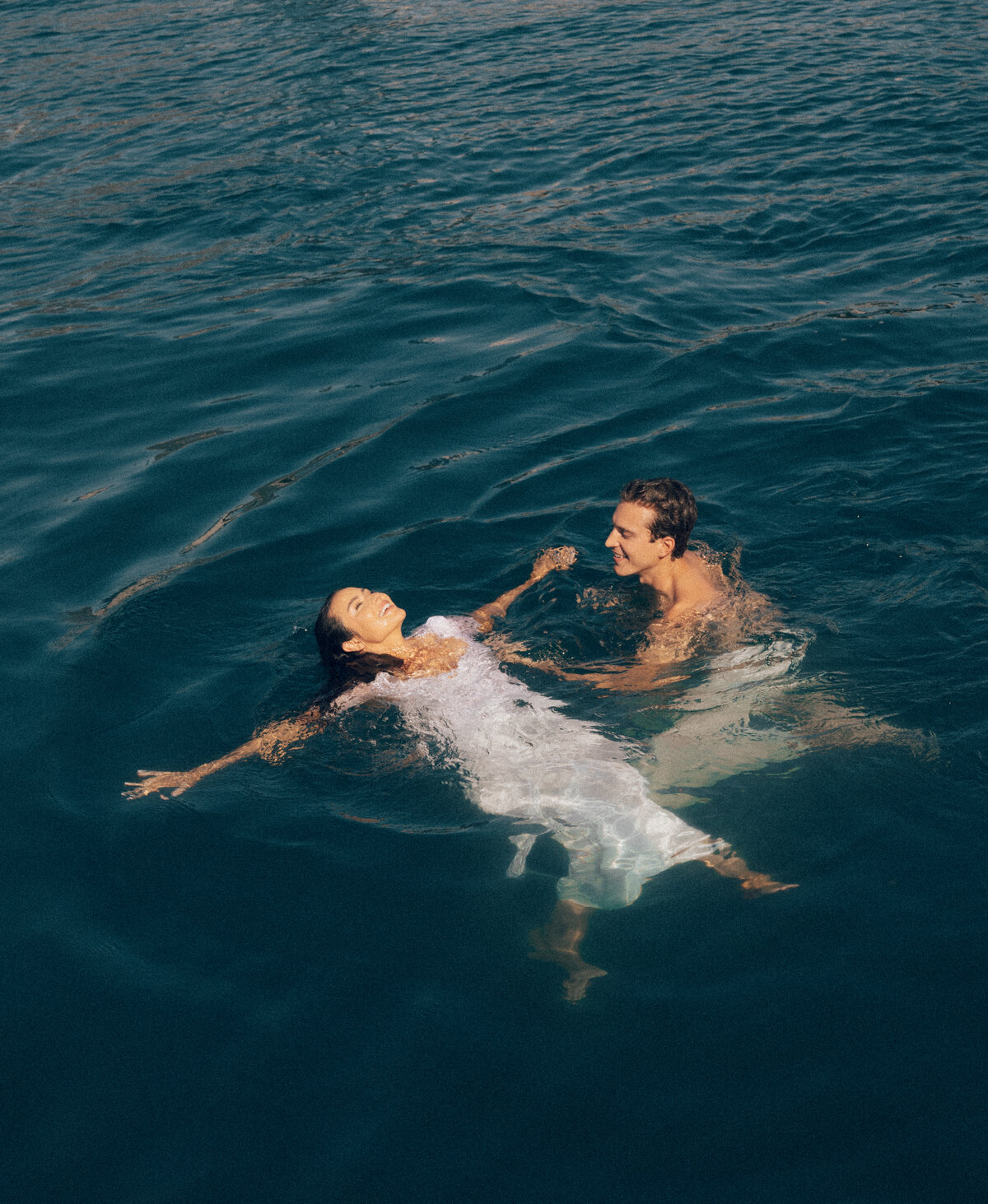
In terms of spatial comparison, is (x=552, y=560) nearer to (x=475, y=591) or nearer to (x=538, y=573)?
(x=538, y=573)

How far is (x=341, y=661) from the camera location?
6777 millimetres

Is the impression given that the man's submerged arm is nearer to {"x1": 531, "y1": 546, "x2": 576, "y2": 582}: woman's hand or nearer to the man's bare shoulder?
the man's bare shoulder

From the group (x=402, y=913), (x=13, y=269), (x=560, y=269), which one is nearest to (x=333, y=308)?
(x=560, y=269)

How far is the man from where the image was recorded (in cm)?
686

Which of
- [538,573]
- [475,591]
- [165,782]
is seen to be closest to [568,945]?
[165,782]

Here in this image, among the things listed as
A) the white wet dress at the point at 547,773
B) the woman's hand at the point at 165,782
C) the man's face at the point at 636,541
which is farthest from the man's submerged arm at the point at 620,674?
the woman's hand at the point at 165,782

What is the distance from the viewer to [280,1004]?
17.4 feet

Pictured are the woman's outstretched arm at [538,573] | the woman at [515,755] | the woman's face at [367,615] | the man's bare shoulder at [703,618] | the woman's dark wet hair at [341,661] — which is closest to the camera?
the woman at [515,755]

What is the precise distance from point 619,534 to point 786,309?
6.33 meters

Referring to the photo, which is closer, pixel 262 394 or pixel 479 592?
pixel 479 592

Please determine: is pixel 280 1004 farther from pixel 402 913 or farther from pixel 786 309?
pixel 786 309

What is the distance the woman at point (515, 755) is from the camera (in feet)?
18.7

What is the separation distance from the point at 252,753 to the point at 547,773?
1873mm

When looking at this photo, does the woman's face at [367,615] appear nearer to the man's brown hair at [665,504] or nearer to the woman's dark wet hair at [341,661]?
the woman's dark wet hair at [341,661]
